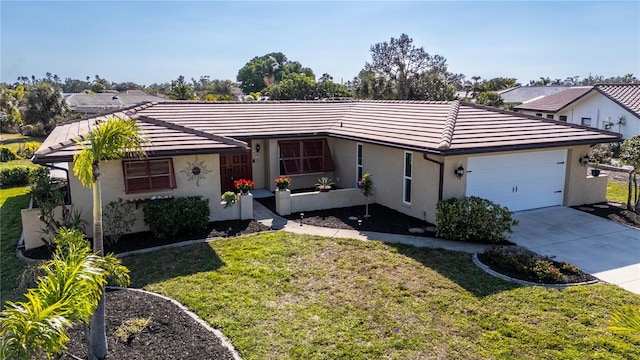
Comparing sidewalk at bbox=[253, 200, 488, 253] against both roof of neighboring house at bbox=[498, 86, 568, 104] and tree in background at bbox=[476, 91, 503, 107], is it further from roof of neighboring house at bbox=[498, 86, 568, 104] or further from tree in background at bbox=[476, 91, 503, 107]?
roof of neighboring house at bbox=[498, 86, 568, 104]

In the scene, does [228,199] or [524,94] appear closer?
[228,199]

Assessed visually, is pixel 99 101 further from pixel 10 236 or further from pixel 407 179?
pixel 407 179

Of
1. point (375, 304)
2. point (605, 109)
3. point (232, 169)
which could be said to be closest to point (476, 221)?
point (375, 304)

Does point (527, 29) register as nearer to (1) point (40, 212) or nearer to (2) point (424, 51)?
(1) point (40, 212)

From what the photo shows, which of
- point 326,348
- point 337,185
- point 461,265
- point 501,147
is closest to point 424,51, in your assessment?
point 337,185

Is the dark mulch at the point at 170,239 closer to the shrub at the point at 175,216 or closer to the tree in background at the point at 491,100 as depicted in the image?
the shrub at the point at 175,216

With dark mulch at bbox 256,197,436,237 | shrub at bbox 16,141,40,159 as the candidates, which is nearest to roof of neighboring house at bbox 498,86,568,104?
dark mulch at bbox 256,197,436,237

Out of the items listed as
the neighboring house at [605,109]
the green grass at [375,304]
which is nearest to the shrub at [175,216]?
the green grass at [375,304]
